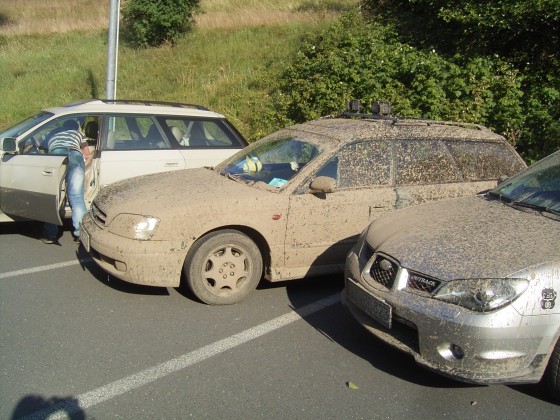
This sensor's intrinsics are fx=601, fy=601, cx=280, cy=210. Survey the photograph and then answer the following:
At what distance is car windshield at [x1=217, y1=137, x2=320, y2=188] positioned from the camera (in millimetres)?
5723

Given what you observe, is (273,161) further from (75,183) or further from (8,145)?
(8,145)

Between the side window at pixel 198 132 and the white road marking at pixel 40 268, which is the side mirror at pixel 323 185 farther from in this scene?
the side window at pixel 198 132

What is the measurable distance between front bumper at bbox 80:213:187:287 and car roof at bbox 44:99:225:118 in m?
2.97

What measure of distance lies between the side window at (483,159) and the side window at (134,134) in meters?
3.71

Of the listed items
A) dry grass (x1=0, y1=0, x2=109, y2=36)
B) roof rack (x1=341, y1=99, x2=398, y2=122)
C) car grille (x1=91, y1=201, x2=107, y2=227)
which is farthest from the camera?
dry grass (x1=0, y1=0, x2=109, y2=36)

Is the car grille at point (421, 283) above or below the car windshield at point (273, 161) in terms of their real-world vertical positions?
below

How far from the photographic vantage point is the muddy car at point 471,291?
11.6ft

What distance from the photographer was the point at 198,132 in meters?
8.11

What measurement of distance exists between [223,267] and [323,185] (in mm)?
1140

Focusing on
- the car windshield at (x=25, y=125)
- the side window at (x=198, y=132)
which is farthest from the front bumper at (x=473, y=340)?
the car windshield at (x=25, y=125)

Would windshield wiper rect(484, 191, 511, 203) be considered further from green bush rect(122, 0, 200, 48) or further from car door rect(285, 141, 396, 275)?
green bush rect(122, 0, 200, 48)

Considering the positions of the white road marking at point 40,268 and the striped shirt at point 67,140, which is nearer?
the white road marking at point 40,268

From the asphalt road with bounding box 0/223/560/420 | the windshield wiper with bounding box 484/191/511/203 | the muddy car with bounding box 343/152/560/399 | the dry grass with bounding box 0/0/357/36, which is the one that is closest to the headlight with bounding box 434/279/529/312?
the muddy car with bounding box 343/152/560/399

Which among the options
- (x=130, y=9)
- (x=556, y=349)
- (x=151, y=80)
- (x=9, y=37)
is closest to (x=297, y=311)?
(x=556, y=349)
